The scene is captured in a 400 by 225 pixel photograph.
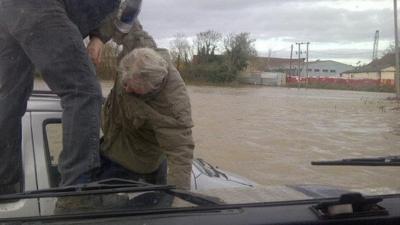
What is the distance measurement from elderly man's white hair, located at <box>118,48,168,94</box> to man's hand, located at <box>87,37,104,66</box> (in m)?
0.11

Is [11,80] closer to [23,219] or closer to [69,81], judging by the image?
[69,81]

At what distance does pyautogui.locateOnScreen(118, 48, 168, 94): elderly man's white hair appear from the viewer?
2.65 m

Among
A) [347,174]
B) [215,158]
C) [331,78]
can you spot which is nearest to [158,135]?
[347,174]

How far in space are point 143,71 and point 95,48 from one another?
0.25 m

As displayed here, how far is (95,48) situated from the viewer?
2725mm

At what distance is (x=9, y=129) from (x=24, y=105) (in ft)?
0.40

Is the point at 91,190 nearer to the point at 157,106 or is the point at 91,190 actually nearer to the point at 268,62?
the point at 157,106

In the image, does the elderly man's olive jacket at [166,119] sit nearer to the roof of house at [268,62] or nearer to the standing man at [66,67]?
the standing man at [66,67]

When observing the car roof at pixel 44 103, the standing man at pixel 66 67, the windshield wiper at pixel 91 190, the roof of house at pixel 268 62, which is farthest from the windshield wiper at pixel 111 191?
the roof of house at pixel 268 62

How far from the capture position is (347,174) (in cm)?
697

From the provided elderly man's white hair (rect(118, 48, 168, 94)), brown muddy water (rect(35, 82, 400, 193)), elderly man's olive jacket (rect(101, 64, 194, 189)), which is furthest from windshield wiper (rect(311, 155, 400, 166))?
brown muddy water (rect(35, 82, 400, 193))

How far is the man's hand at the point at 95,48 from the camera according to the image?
8.89 ft

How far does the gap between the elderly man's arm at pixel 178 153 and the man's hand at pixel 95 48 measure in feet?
1.30

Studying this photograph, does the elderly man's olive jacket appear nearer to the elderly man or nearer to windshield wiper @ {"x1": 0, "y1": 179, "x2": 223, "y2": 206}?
the elderly man
